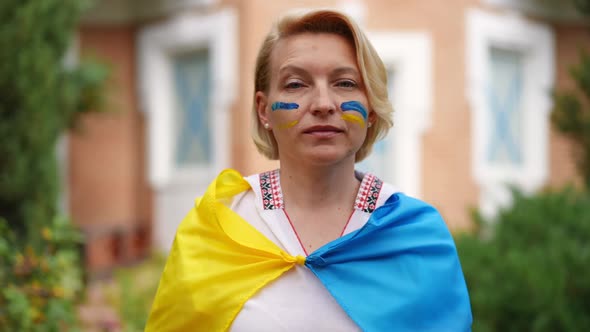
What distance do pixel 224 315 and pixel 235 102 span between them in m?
6.08

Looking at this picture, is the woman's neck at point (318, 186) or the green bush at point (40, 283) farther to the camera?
the green bush at point (40, 283)

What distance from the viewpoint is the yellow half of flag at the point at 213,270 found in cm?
198

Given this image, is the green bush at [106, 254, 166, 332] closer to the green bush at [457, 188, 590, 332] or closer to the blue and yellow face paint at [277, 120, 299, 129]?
the green bush at [457, 188, 590, 332]

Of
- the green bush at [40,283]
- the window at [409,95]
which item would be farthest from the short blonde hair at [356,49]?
the window at [409,95]

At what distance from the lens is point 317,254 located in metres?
1.98

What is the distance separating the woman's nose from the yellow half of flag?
398 millimetres

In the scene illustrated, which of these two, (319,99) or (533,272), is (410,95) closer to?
(533,272)

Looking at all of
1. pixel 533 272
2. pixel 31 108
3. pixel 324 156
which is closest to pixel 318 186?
pixel 324 156

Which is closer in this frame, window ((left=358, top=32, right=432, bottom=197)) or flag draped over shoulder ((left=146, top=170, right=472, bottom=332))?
flag draped over shoulder ((left=146, top=170, right=472, bottom=332))

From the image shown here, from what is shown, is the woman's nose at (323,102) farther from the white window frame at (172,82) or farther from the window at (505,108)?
the window at (505,108)

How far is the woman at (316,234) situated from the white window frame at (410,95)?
6.05m

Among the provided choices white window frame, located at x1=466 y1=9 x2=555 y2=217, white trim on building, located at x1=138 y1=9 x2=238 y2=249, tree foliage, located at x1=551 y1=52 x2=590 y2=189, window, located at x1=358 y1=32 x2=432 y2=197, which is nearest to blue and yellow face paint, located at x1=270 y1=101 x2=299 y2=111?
tree foliage, located at x1=551 y1=52 x2=590 y2=189

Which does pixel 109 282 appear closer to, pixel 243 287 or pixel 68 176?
pixel 68 176

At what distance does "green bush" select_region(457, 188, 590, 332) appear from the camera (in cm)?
432
